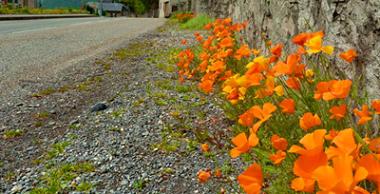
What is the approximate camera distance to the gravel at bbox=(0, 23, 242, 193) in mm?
2805

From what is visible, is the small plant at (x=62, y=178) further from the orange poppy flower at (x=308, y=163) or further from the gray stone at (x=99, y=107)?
the orange poppy flower at (x=308, y=163)

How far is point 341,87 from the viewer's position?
148cm

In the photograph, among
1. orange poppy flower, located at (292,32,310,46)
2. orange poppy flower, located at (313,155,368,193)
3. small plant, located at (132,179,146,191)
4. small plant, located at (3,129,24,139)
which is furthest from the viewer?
small plant, located at (3,129,24,139)

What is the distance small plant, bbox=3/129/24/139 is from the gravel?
0.09 m

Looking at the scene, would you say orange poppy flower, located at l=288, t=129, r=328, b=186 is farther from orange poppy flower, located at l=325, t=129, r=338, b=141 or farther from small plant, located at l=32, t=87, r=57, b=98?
small plant, located at l=32, t=87, r=57, b=98

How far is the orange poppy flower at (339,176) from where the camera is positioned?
3.33 ft

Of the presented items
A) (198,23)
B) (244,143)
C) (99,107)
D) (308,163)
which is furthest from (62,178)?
(198,23)

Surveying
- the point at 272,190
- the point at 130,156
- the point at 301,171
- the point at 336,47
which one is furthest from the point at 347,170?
the point at 130,156

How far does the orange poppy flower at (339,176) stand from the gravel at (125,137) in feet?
4.97

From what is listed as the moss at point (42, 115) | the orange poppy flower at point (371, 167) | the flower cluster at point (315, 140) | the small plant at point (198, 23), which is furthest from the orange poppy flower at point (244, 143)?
the small plant at point (198, 23)

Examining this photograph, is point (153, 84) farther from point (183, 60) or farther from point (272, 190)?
point (272, 190)

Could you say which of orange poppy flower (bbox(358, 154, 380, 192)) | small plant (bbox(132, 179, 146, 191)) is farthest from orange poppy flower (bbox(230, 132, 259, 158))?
small plant (bbox(132, 179, 146, 191))

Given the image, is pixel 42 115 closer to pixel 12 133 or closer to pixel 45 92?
pixel 12 133

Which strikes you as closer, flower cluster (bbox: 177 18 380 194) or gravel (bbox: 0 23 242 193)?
flower cluster (bbox: 177 18 380 194)
